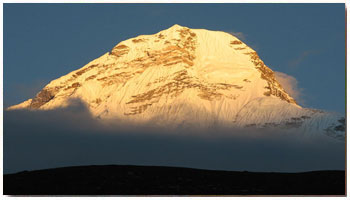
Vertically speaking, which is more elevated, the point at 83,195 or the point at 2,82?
the point at 2,82

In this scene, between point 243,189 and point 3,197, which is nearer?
point 3,197

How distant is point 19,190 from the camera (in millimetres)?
113438

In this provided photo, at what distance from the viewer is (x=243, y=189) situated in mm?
119375

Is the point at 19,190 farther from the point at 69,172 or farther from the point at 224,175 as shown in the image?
the point at 224,175

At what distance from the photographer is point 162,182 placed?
12538 centimetres

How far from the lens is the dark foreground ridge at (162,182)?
115 meters

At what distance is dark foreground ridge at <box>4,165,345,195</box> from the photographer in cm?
11525

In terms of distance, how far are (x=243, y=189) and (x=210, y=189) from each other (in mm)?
5758

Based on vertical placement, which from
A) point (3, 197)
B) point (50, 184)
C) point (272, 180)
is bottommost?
point (3, 197)

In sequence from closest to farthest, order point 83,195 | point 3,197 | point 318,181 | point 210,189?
point 3,197
point 83,195
point 210,189
point 318,181

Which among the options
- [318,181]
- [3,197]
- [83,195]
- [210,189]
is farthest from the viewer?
[318,181]

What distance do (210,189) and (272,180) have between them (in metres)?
16.0

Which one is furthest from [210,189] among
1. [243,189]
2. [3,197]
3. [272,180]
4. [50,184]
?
[3,197]

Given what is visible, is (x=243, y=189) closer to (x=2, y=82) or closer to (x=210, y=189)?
(x=210, y=189)
